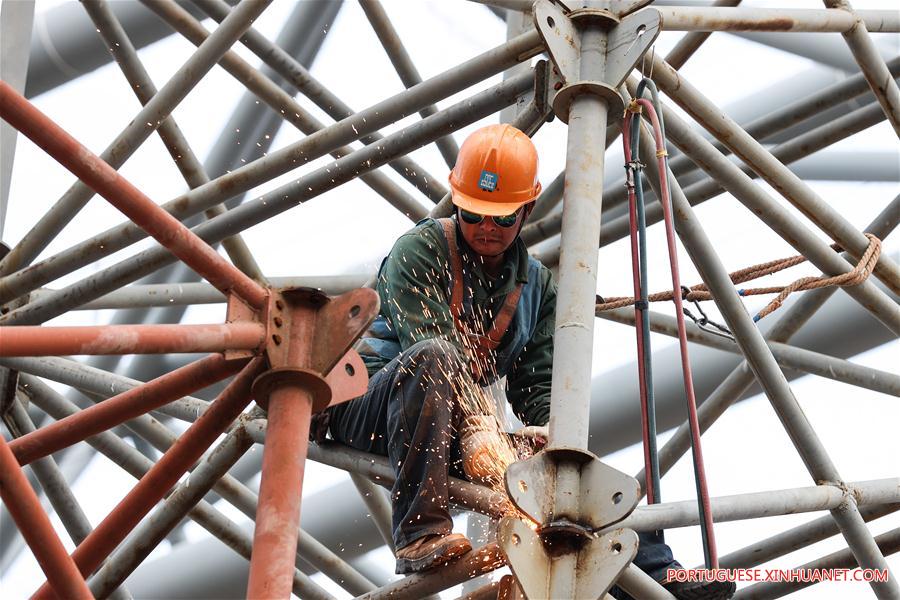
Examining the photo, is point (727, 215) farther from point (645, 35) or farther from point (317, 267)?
point (645, 35)

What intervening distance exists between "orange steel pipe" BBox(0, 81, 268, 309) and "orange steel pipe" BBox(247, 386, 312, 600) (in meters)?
0.32

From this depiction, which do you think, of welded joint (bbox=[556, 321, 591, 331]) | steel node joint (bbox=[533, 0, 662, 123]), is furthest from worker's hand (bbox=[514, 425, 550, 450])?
steel node joint (bbox=[533, 0, 662, 123])

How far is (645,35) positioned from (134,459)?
3.19m

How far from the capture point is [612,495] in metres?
4.90

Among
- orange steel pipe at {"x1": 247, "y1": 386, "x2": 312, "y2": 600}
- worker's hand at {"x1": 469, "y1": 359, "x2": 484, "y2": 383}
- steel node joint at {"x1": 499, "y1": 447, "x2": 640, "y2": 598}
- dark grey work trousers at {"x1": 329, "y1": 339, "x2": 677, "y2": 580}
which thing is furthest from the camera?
worker's hand at {"x1": 469, "y1": 359, "x2": 484, "y2": 383}

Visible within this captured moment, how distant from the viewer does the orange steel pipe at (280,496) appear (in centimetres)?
461

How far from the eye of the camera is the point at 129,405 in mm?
5117

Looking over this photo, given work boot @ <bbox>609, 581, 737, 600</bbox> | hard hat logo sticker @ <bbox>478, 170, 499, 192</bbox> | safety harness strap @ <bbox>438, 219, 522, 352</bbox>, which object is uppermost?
hard hat logo sticker @ <bbox>478, 170, 499, 192</bbox>

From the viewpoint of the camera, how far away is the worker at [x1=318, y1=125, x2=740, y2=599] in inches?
218

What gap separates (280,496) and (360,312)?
1.90ft

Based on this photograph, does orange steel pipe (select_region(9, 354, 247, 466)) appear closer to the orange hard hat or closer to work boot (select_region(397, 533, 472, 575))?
work boot (select_region(397, 533, 472, 575))

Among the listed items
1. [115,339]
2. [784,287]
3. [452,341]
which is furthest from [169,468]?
[784,287]

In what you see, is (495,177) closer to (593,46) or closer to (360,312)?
(593,46)

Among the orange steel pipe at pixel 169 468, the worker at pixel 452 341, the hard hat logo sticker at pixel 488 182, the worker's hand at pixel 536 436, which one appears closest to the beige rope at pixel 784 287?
the worker at pixel 452 341
